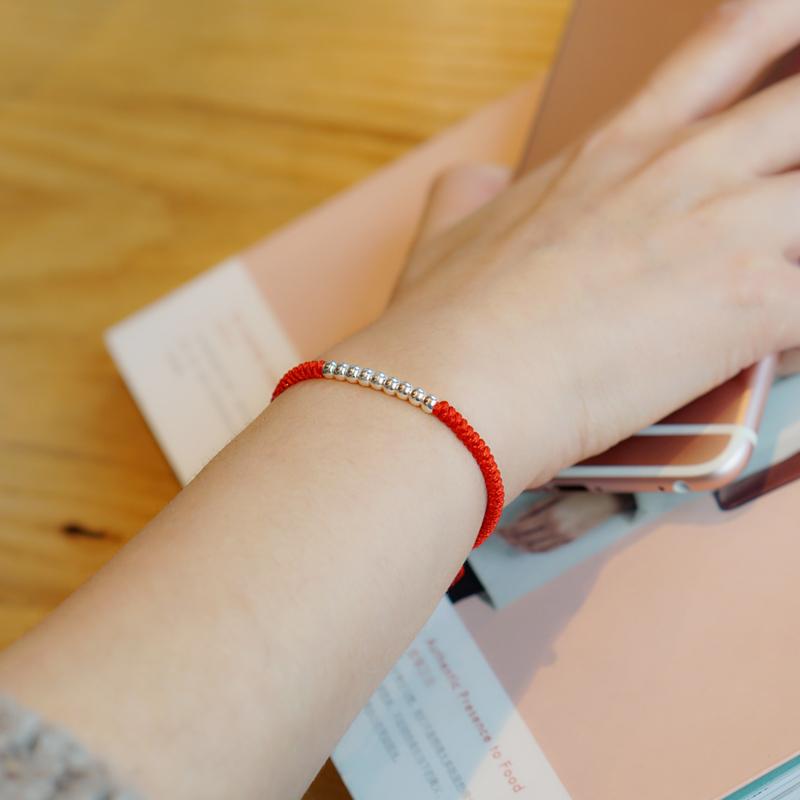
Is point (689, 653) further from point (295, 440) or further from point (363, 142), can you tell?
point (363, 142)

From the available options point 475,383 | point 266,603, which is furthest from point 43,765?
point 475,383

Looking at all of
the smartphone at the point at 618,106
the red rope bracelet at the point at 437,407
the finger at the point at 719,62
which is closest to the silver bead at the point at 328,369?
the red rope bracelet at the point at 437,407

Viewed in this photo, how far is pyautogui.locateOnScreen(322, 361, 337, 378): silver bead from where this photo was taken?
0.32 meters

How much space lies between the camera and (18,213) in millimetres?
583

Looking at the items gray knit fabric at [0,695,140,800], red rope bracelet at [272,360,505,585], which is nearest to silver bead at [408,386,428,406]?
red rope bracelet at [272,360,505,585]

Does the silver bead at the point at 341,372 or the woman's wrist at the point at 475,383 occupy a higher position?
the silver bead at the point at 341,372

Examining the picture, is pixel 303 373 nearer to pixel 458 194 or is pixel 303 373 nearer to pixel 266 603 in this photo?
pixel 266 603

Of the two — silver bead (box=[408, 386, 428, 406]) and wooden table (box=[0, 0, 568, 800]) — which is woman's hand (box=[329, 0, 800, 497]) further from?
wooden table (box=[0, 0, 568, 800])

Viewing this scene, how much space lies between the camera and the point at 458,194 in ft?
1.64

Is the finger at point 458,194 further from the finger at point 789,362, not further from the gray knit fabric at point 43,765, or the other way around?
the gray knit fabric at point 43,765

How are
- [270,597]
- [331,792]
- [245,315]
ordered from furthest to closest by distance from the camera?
1. [245,315]
2. [331,792]
3. [270,597]

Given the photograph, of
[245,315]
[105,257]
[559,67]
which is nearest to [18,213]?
[105,257]

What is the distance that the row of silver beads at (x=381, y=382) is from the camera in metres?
0.31

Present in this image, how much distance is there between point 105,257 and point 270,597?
0.37m
